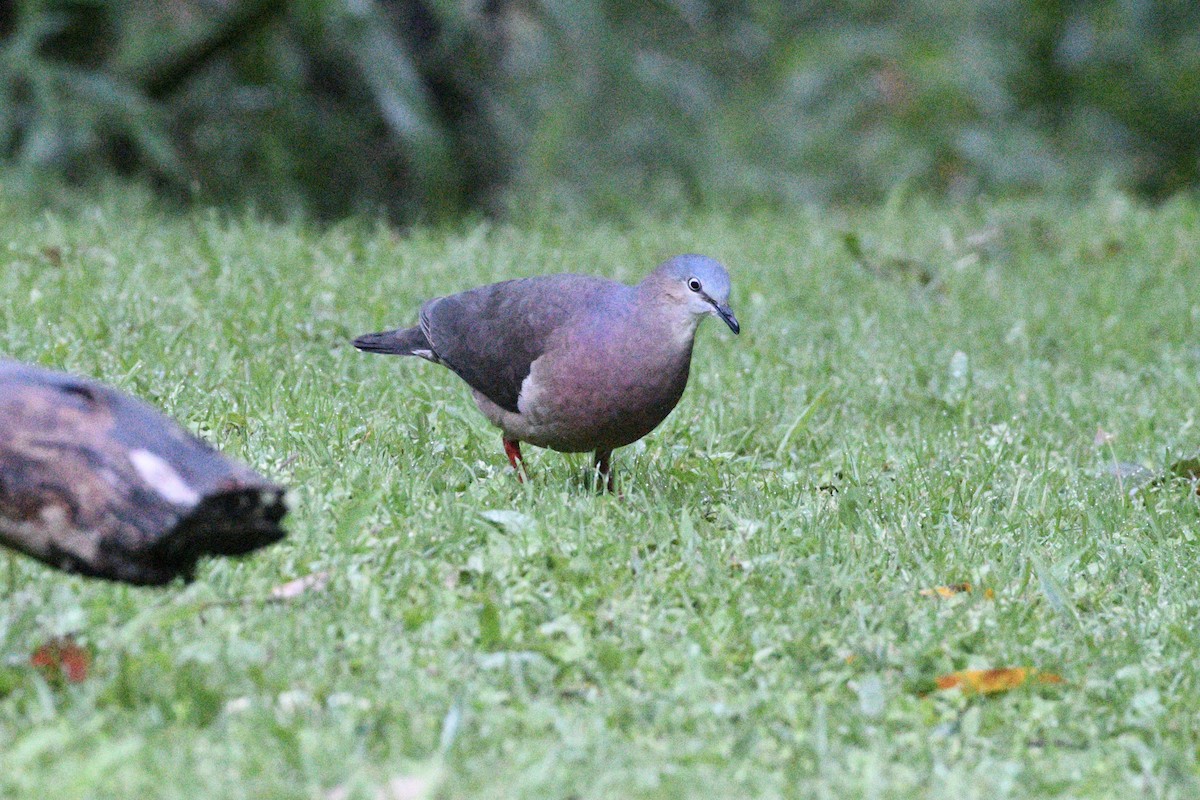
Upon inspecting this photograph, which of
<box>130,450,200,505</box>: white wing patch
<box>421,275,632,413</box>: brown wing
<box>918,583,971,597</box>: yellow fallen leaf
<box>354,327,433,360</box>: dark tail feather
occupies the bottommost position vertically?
<box>918,583,971,597</box>: yellow fallen leaf

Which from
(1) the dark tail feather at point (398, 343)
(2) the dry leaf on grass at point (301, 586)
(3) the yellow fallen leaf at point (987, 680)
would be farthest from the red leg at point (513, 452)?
(3) the yellow fallen leaf at point (987, 680)

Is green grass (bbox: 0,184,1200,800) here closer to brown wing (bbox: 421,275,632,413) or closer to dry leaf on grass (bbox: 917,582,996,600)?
dry leaf on grass (bbox: 917,582,996,600)

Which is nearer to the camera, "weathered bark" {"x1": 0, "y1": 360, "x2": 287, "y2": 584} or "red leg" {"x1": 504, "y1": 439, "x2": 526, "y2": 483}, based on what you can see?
"weathered bark" {"x1": 0, "y1": 360, "x2": 287, "y2": 584}

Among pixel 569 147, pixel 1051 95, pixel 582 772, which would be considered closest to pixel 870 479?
pixel 582 772

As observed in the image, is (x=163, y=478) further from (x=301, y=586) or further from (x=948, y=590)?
(x=948, y=590)

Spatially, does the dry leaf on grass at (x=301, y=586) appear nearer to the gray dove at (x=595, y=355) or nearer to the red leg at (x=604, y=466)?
the gray dove at (x=595, y=355)

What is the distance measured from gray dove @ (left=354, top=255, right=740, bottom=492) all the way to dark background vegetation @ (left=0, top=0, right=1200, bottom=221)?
3.55 meters

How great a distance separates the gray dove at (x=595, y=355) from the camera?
4898 millimetres

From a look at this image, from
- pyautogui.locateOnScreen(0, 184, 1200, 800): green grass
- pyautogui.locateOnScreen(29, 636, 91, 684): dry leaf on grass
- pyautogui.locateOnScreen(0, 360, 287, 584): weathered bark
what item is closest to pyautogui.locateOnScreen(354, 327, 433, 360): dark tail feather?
pyautogui.locateOnScreen(0, 184, 1200, 800): green grass

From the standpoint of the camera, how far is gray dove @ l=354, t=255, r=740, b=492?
4.90 m

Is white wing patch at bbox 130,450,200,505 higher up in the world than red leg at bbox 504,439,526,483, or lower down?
higher up

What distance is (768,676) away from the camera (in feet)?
13.0

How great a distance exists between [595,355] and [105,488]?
201 cm

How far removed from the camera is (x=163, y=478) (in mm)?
3229
